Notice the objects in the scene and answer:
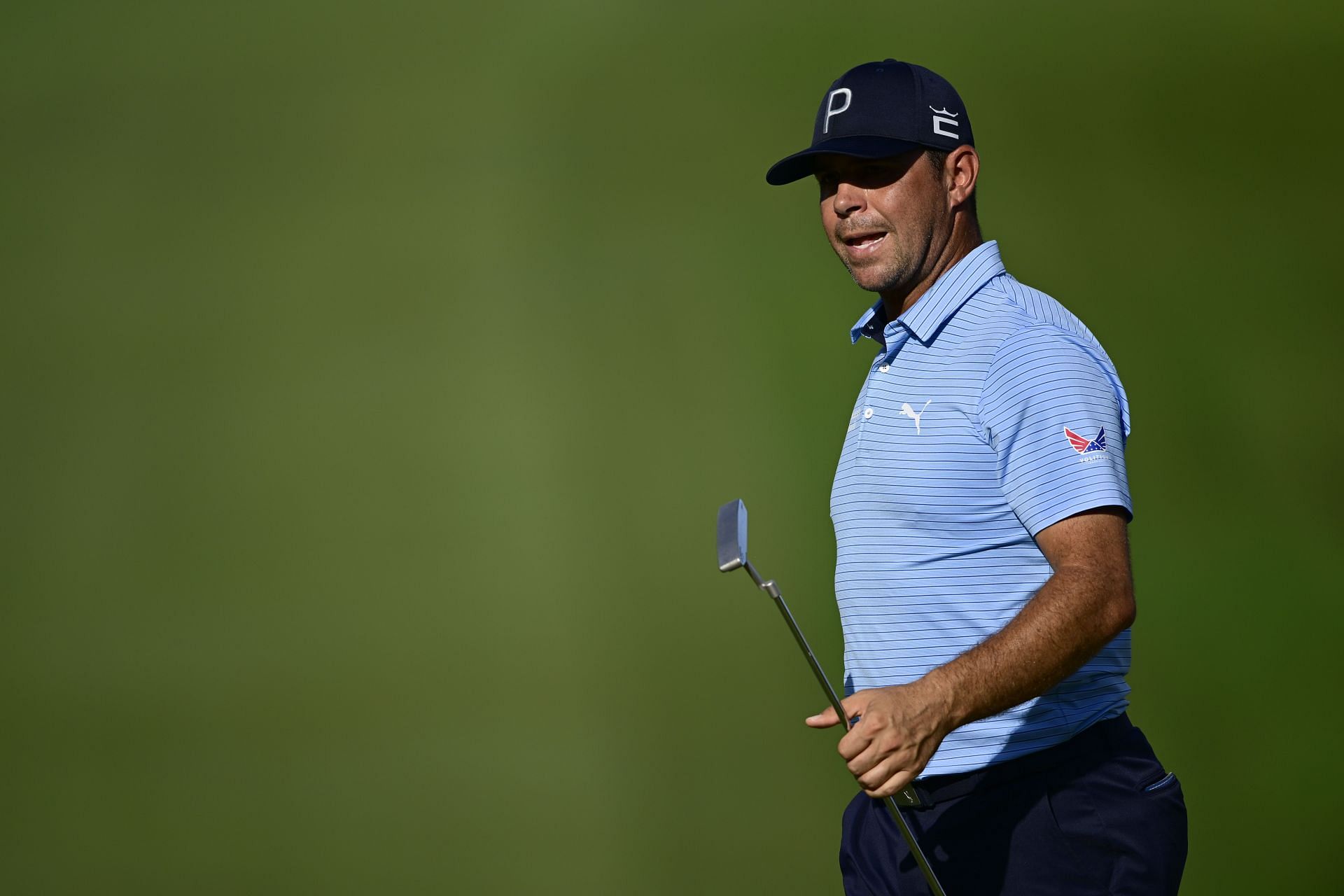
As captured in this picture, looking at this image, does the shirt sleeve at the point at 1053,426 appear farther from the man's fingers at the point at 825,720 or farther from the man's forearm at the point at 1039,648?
the man's fingers at the point at 825,720

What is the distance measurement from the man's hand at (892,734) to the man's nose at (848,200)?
2.00 feet

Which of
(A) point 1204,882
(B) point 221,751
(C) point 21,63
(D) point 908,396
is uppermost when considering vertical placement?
(C) point 21,63

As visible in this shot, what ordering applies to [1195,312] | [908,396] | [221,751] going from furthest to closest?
[1195,312], [221,751], [908,396]

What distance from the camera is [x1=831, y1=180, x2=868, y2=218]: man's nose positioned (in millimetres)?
1450

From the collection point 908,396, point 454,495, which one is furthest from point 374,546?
point 908,396

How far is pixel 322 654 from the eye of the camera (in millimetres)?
2205

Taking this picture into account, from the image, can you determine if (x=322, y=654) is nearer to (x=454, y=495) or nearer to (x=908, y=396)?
(x=454, y=495)

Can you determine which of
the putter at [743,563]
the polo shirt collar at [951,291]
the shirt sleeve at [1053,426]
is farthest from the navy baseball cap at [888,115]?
the putter at [743,563]

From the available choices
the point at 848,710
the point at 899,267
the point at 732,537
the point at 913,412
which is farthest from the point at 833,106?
the point at 848,710

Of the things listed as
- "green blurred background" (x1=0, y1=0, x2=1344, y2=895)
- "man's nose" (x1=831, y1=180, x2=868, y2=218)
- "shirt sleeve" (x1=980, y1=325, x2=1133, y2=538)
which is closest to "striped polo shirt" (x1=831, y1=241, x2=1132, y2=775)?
"shirt sleeve" (x1=980, y1=325, x2=1133, y2=538)

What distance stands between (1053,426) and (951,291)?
0.25m

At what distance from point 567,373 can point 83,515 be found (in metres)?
0.84

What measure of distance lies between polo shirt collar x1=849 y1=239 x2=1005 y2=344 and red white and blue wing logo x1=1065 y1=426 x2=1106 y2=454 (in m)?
0.23

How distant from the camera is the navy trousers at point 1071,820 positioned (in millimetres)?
1289
